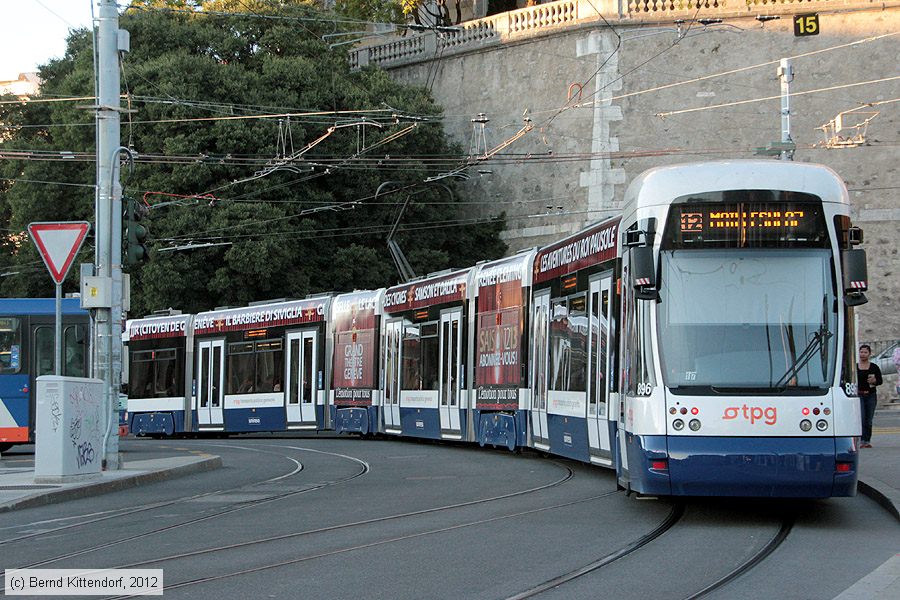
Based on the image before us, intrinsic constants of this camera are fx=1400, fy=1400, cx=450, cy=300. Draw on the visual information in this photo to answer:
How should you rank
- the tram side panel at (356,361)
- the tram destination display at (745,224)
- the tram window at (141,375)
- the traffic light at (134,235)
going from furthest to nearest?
the tram window at (141,375) < the tram side panel at (356,361) < the traffic light at (134,235) < the tram destination display at (745,224)

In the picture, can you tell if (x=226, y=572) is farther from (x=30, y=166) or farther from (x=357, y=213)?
(x=30, y=166)

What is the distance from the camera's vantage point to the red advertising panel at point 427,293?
2353 centimetres

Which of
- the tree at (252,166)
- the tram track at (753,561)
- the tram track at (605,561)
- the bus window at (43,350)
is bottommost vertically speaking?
the tram track at (753,561)

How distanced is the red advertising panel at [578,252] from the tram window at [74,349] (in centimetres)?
1014

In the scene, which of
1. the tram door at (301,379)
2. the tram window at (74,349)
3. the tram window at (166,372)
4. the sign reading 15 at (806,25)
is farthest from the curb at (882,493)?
the tram window at (166,372)

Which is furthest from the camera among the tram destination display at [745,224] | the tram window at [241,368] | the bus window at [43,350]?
the tram window at [241,368]

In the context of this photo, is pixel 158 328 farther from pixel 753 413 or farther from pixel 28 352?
pixel 753 413

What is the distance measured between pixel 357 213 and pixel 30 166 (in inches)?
444

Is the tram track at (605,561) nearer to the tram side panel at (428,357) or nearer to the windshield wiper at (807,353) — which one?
the windshield wiper at (807,353)

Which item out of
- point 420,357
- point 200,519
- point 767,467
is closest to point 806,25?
point 420,357

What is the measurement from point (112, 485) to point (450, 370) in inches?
312

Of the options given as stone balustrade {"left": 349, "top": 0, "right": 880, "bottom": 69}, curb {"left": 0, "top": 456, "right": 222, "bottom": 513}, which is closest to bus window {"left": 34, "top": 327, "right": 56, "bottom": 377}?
curb {"left": 0, "top": 456, "right": 222, "bottom": 513}

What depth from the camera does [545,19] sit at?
4594 centimetres

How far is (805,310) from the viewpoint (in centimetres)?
1187
